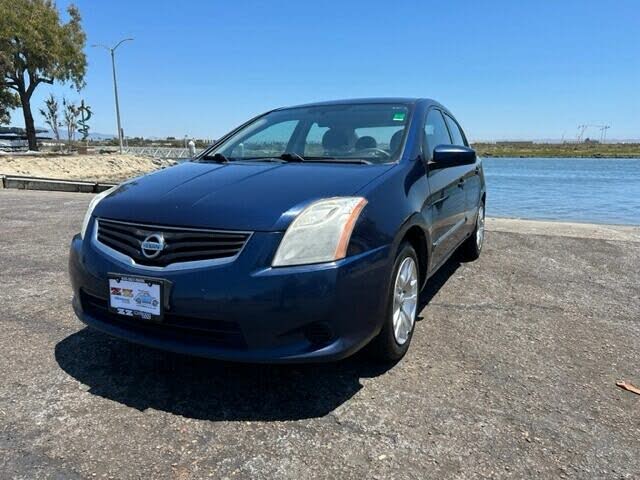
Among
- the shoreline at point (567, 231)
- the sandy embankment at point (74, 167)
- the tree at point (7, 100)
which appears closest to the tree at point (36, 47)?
the tree at point (7, 100)

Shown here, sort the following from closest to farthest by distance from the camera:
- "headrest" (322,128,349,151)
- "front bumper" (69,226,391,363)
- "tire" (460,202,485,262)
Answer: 1. "front bumper" (69,226,391,363)
2. "headrest" (322,128,349,151)
3. "tire" (460,202,485,262)

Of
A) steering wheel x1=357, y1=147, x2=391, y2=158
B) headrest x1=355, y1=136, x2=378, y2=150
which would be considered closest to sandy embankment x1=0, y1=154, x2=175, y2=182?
headrest x1=355, y1=136, x2=378, y2=150

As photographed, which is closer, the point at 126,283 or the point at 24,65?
the point at 126,283

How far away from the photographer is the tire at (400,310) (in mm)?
2711

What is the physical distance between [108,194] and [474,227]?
3.63 meters

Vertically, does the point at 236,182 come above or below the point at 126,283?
above

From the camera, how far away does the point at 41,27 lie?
30656 mm

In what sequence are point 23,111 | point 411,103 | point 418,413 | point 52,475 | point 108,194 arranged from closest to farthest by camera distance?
point 52,475 → point 418,413 → point 108,194 → point 411,103 → point 23,111

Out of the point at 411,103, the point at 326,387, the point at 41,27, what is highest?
the point at 41,27

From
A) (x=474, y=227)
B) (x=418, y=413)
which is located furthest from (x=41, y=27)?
(x=418, y=413)

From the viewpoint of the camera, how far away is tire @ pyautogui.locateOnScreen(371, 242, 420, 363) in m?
2.71

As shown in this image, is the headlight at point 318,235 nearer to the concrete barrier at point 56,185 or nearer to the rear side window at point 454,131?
the rear side window at point 454,131

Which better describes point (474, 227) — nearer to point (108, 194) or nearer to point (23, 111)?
point (108, 194)

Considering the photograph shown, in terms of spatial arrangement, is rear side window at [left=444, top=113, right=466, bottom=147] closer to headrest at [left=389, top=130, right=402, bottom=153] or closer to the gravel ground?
headrest at [left=389, top=130, right=402, bottom=153]
